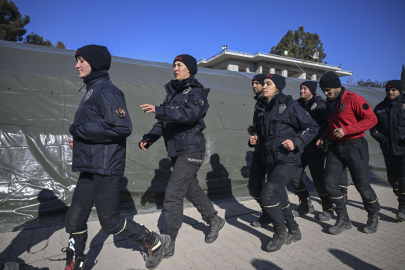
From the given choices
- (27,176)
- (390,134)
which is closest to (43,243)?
(27,176)

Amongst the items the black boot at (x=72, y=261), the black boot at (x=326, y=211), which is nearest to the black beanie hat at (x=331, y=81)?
the black boot at (x=326, y=211)

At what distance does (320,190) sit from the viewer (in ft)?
15.8

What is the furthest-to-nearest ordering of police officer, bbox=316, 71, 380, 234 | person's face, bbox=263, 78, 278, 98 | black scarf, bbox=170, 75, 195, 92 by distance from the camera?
police officer, bbox=316, 71, 380, 234
person's face, bbox=263, 78, 278, 98
black scarf, bbox=170, 75, 195, 92

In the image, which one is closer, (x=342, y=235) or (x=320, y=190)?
(x=342, y=235)

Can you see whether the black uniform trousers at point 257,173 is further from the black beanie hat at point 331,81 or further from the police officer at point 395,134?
the police officer at point 395,134

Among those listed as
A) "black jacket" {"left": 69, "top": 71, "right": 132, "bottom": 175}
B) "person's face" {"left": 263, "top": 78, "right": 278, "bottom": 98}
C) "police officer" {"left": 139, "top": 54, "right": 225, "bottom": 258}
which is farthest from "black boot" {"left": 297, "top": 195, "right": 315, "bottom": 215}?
"black jacket" {"left": 69, "top": 71, "right": 132, "bottom": 175}

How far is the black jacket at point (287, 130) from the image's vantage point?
11.2 feet

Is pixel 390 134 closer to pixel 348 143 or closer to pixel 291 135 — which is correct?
pixel 348 143

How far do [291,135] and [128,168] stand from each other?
3.07 m

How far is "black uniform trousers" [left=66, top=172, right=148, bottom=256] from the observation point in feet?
8.32

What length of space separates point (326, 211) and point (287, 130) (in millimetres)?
2022

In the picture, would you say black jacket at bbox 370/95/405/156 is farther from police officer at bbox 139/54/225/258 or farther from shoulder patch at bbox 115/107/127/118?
shoulder patch at bbox 115/107/127/118

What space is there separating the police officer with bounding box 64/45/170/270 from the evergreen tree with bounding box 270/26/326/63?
5236 centimetres

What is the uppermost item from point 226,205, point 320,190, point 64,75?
point 64,75
